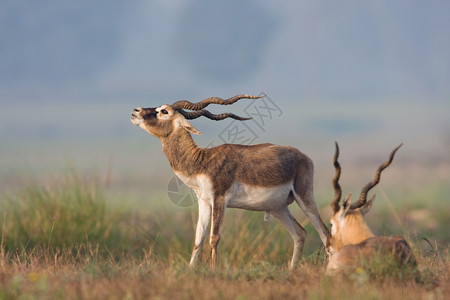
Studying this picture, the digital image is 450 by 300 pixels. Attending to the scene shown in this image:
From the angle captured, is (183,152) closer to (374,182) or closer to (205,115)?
(205,115)

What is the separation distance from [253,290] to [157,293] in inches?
42.6

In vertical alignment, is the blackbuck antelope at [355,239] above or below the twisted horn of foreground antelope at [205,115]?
below

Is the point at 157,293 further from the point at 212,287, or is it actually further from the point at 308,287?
the point at 308,287

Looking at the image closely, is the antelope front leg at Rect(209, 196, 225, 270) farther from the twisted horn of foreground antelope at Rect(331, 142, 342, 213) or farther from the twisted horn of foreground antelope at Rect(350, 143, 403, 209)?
the twisted horn of foreground antelope at Rect(350, 143, 403, 209)

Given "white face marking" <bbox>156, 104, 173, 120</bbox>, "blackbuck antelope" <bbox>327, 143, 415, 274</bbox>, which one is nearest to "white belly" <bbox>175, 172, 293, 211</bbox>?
"white face marking" <bbox>156, 104, 173, 120</bbox>

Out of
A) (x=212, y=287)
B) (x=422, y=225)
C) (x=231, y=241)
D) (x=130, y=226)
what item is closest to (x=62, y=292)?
(x=212, y=287)

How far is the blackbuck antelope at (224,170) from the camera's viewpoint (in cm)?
877

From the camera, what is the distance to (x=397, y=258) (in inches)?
285

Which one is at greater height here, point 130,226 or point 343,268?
point 343,268

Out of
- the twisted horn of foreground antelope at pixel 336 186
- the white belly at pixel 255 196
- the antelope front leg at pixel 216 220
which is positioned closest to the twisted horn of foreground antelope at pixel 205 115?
the white belly at pixel 255 196

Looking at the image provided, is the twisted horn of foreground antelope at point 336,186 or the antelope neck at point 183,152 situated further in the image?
the antelope neck at point 183,152

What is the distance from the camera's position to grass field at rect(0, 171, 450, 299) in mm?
6625

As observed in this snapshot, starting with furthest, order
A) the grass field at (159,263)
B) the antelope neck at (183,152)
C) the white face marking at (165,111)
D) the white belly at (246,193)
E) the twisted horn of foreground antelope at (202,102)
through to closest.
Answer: the twisted horn of foreground antelope at (202,102)
the white face marking at (165,111)
the antelope neck at (183,152)
the white belly at (246,193)
the grass field at (159,263)

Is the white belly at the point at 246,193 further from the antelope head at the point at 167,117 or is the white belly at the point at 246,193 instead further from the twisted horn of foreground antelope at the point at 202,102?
the twisted horn of foreground antelope at the point at 202,102
